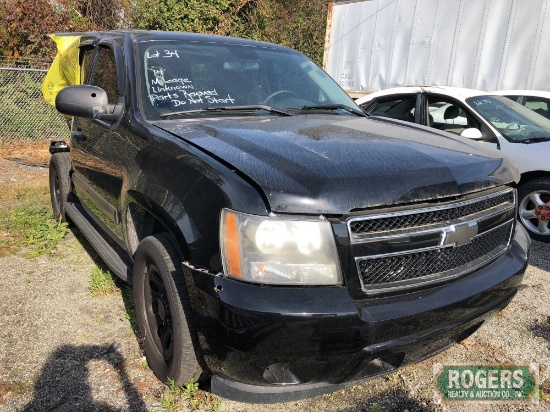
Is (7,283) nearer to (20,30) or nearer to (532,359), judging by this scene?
(532,359)

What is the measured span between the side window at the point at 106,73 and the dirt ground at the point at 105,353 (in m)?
1.49

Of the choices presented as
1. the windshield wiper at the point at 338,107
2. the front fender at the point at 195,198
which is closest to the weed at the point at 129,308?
the front fender at the point at 195,198

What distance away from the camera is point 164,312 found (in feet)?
7.93

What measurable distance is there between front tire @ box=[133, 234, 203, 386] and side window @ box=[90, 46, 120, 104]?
124 cm

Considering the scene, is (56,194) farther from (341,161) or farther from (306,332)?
(306,332)

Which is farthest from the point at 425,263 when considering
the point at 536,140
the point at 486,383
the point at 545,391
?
the point at 536,140

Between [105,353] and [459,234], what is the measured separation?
210 cm

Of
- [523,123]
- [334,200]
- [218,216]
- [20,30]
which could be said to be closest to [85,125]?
[218,216]

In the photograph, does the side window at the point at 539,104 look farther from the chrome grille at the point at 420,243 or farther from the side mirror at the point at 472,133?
the chrome grille at the point at 420,243

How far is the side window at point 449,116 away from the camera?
553cm

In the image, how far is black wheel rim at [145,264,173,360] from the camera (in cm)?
240

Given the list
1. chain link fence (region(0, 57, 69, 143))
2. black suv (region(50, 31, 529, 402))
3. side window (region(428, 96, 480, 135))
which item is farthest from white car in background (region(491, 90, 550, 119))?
chain link fence (region(0, 57, 69, 143))

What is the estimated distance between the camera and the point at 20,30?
38.5 feet

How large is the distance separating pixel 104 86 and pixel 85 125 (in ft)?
1.40
